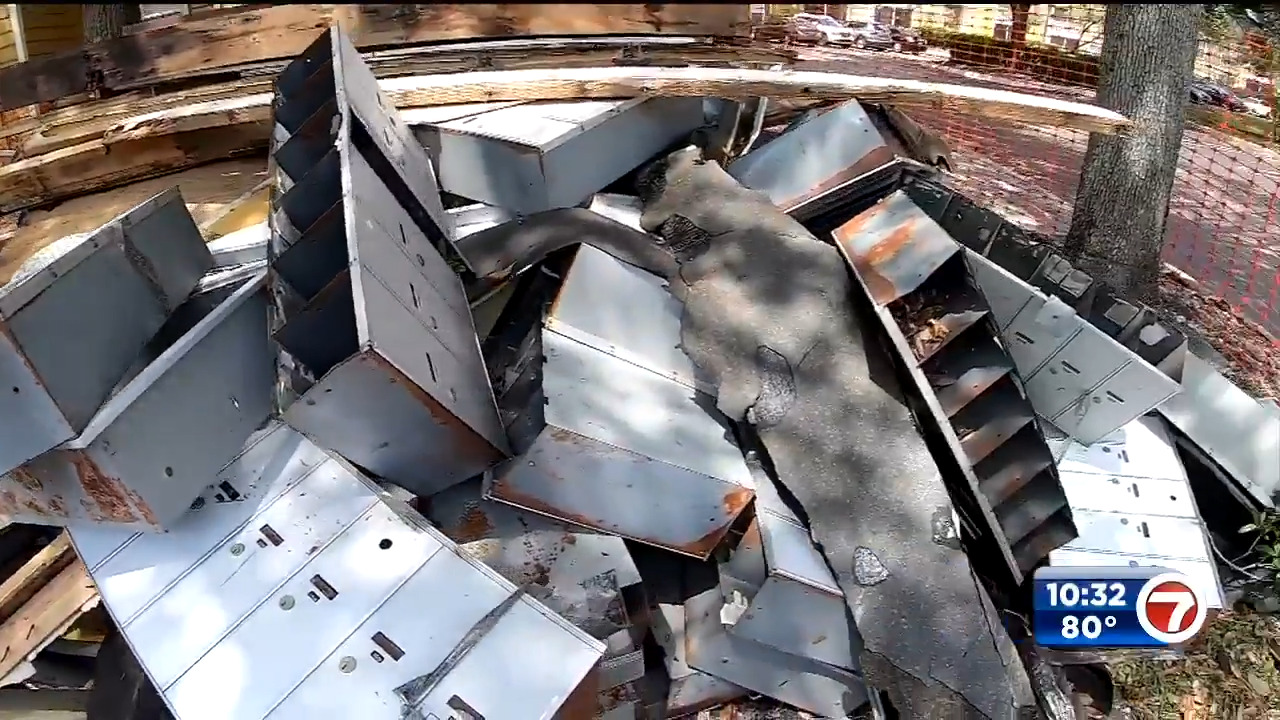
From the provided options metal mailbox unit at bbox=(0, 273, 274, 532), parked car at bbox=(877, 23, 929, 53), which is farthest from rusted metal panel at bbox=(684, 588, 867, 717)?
parked car at bbox=(877, 23, 929, 53)

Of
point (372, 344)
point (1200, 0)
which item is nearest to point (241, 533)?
point (372, 344)

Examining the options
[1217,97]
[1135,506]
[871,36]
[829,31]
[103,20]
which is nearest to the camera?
[1135,506]

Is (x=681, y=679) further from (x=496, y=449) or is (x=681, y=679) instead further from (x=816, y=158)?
(x=816, y=158)

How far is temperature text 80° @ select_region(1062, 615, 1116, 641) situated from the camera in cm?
251

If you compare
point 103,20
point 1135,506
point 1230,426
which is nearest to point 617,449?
point 1135,506

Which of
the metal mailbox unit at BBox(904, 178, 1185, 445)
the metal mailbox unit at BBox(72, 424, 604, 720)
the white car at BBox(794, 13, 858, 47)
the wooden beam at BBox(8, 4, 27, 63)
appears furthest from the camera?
the wooden beam at BBox(8, 4, 27, 63)

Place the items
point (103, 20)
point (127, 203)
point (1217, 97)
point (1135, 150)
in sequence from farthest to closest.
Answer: point (1217, 97)
point (103, 20)
point (127, 203)
point (1135, 150)

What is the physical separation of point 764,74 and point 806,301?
4.38 feet

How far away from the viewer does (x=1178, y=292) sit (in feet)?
14.9

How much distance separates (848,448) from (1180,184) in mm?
4455

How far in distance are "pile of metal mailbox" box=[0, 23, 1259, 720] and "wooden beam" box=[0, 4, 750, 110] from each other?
1.18 m

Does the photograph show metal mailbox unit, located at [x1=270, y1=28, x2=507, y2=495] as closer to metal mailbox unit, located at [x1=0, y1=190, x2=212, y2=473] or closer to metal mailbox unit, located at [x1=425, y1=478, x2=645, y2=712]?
metal mailbox unit, located at [x1=425, y1=478, x2=645, y2=712]

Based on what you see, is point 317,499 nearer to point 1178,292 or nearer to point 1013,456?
point 1013,456

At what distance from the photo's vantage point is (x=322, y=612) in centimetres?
208
